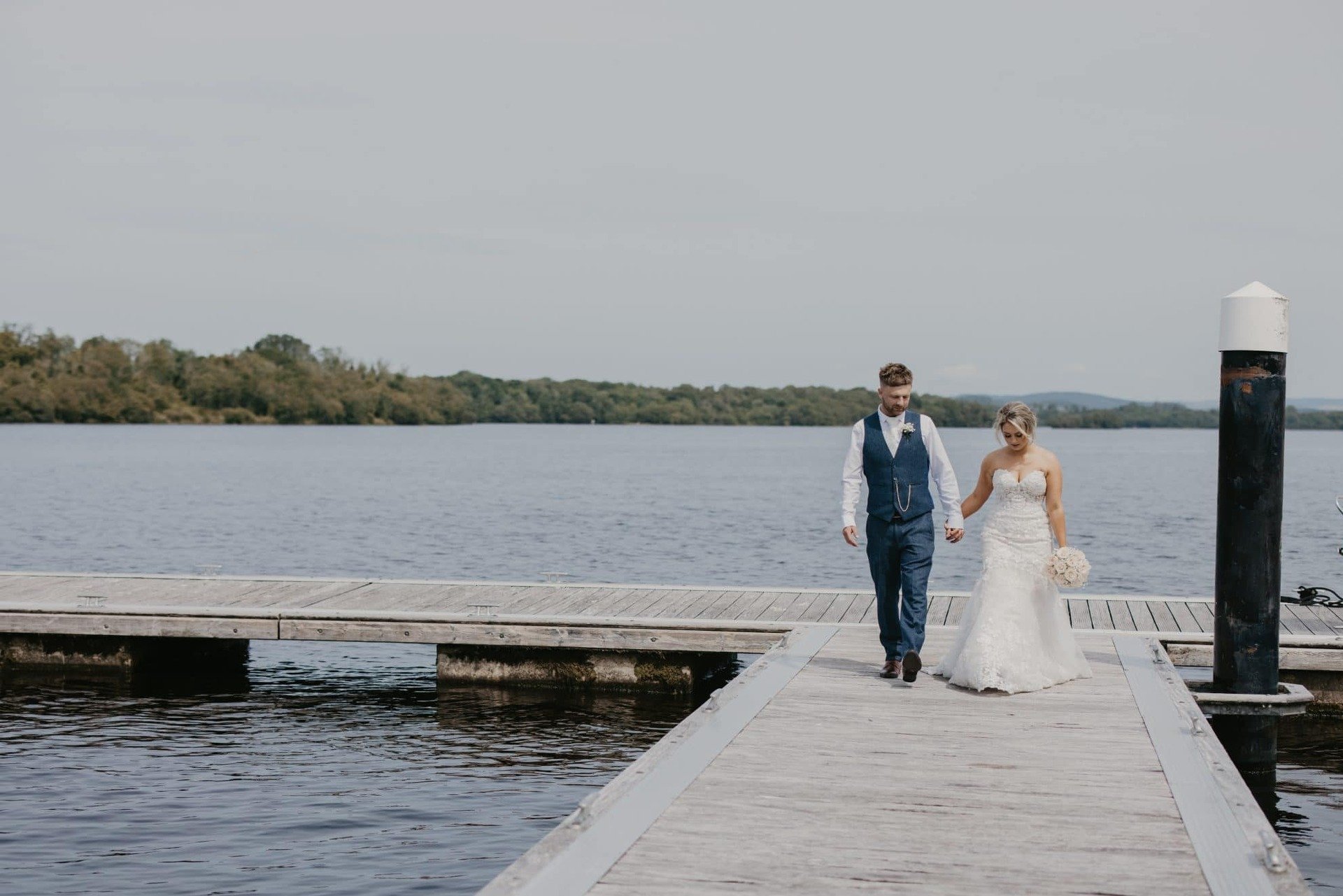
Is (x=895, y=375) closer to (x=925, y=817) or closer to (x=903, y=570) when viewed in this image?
(x=903, y=570)

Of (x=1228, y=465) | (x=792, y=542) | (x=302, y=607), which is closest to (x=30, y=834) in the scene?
(x=302, y=607)

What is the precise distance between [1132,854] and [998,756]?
152cm

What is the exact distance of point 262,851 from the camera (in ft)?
27.4

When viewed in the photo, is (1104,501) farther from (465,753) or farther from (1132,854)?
(1132,854)

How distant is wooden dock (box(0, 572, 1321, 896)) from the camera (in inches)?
195

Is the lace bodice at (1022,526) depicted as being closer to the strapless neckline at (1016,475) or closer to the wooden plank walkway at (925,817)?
the strapless neckline at (1016,475)

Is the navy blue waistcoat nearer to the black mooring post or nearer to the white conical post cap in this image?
the black mooring post

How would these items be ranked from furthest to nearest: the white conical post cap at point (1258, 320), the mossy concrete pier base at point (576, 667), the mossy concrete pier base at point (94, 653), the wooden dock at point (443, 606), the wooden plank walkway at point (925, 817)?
the mossy concrete pier base at point (94, 653), the mossy concrete pier base at point (576, 667), the wooden dock at point (443, 606), the white conical post cap at point (1258, 320), the wooden plank walkway at point (925, 817)

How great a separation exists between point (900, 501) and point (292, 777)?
4847mm

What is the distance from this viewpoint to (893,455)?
27.9 feet

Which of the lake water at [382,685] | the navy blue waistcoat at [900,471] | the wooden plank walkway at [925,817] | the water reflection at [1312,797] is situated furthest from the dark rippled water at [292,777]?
the water reflection at [1312,797]

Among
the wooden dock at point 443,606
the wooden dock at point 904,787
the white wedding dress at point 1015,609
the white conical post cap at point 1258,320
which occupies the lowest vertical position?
the wooden dock at point 443,606

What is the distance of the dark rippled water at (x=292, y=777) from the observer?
8.11 m

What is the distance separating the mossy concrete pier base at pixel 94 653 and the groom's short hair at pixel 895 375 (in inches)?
308
